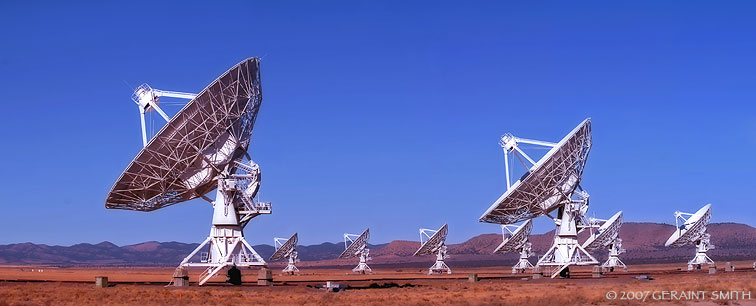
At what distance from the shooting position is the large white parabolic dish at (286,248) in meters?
96.6

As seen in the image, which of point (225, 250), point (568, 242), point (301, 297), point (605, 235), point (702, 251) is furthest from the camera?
point (702, 251)

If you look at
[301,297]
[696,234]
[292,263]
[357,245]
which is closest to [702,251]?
[696,234]

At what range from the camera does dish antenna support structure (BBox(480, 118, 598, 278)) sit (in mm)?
51875

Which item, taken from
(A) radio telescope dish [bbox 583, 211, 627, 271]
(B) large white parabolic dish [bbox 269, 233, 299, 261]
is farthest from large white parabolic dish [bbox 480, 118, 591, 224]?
(B) large white parabolic dish [bbox 269, 233, 299, 261]

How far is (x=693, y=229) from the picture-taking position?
3548 inches

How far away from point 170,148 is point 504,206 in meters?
24.1

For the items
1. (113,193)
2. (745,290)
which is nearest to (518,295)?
(745,290)

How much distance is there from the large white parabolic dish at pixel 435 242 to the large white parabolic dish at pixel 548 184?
113ft

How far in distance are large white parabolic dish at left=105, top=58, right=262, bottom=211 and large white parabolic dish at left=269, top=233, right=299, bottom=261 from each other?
165ft

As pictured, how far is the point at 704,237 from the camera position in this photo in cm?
9344

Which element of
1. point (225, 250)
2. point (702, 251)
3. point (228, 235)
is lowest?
point (702, 251)

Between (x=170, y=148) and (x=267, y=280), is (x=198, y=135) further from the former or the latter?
(x=267, y=280)

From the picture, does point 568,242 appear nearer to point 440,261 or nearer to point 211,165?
point 211,165

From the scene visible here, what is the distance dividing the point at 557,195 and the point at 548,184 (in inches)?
114
